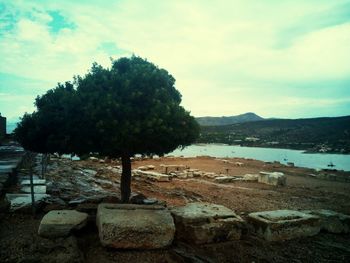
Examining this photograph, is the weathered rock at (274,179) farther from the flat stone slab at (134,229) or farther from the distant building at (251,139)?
the distant building at (251,139)

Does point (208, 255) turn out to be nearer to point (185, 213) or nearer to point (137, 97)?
point (185, 213)

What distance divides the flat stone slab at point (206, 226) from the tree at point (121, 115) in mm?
1872

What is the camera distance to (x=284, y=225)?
7137 mm

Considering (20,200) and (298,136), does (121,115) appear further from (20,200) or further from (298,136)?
(298,136)

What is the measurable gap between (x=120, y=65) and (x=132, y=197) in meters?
4.07

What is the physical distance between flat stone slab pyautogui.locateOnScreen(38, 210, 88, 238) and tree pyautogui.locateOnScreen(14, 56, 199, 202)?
1730 millimetres

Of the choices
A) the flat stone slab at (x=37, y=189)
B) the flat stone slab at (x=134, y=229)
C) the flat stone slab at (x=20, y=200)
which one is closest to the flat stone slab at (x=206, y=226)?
the flat stone slab at (x=134, y=229)

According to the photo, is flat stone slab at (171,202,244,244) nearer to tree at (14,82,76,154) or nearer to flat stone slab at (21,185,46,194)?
tree at (14,82,76,154)

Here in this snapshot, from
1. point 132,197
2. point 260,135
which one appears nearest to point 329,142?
point 260,135

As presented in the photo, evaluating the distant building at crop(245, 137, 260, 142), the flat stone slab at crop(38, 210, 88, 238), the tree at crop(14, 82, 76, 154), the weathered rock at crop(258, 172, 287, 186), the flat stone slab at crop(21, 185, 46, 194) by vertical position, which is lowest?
the distant building at crop(245, 137, 260, 142)

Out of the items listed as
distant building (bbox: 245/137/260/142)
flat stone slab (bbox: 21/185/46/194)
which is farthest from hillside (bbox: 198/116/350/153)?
flat stone slab (bbox: 21/185/46/194)

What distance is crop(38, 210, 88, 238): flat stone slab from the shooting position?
589 cm

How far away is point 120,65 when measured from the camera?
321 inches

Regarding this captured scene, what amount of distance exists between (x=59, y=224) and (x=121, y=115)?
2.75 meters
